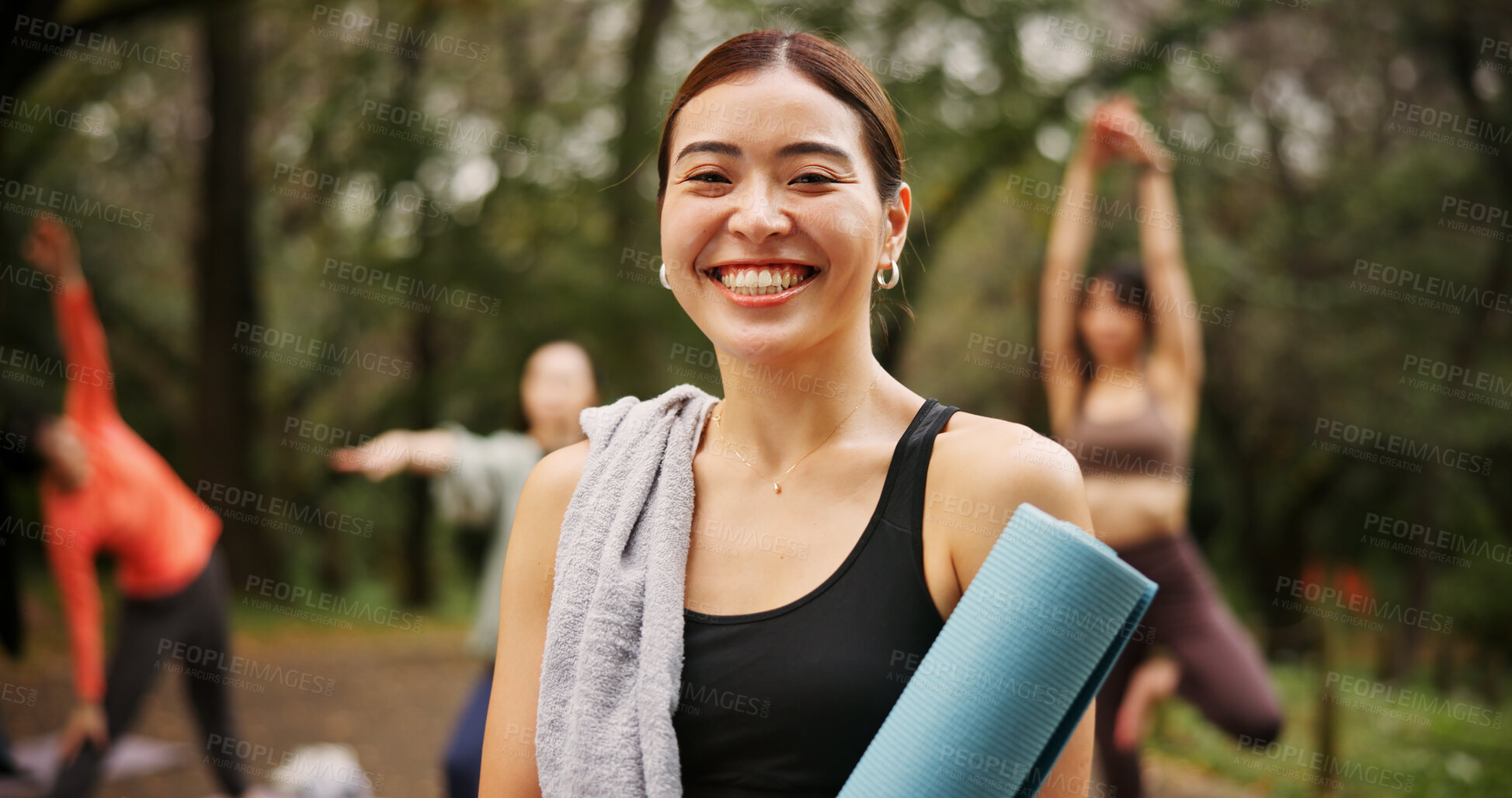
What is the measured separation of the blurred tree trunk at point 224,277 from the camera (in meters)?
12.7

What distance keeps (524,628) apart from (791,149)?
0.82 metres

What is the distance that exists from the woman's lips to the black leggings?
4776mm

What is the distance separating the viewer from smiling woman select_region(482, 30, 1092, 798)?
1.50 meters

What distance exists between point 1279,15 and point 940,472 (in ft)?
42.4

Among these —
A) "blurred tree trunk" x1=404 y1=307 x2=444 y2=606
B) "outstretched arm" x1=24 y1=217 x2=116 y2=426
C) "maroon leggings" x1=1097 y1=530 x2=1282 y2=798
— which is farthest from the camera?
"blurred tree trunk" x1=404 y1=307 x2=444 y2=606

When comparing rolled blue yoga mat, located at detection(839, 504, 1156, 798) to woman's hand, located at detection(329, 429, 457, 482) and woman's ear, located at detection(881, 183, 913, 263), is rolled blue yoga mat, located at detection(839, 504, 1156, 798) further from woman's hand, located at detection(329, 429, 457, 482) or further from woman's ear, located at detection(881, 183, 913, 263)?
woman's hand, located at detection(329, 429, 457, 482)

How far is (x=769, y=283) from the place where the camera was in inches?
62.9

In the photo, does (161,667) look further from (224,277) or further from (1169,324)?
(224,277)

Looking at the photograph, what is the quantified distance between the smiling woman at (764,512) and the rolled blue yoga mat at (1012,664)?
0.41ft

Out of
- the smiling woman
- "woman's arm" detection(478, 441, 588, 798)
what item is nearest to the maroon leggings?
the smiling woman

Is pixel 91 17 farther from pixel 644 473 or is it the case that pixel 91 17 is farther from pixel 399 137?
pixel 644 473

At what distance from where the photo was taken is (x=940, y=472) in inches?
61.7

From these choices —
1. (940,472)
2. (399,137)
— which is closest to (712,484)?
(940,472)

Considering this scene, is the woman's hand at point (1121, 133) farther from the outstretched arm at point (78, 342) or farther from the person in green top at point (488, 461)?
the outstretched arm at point (78, 342)
